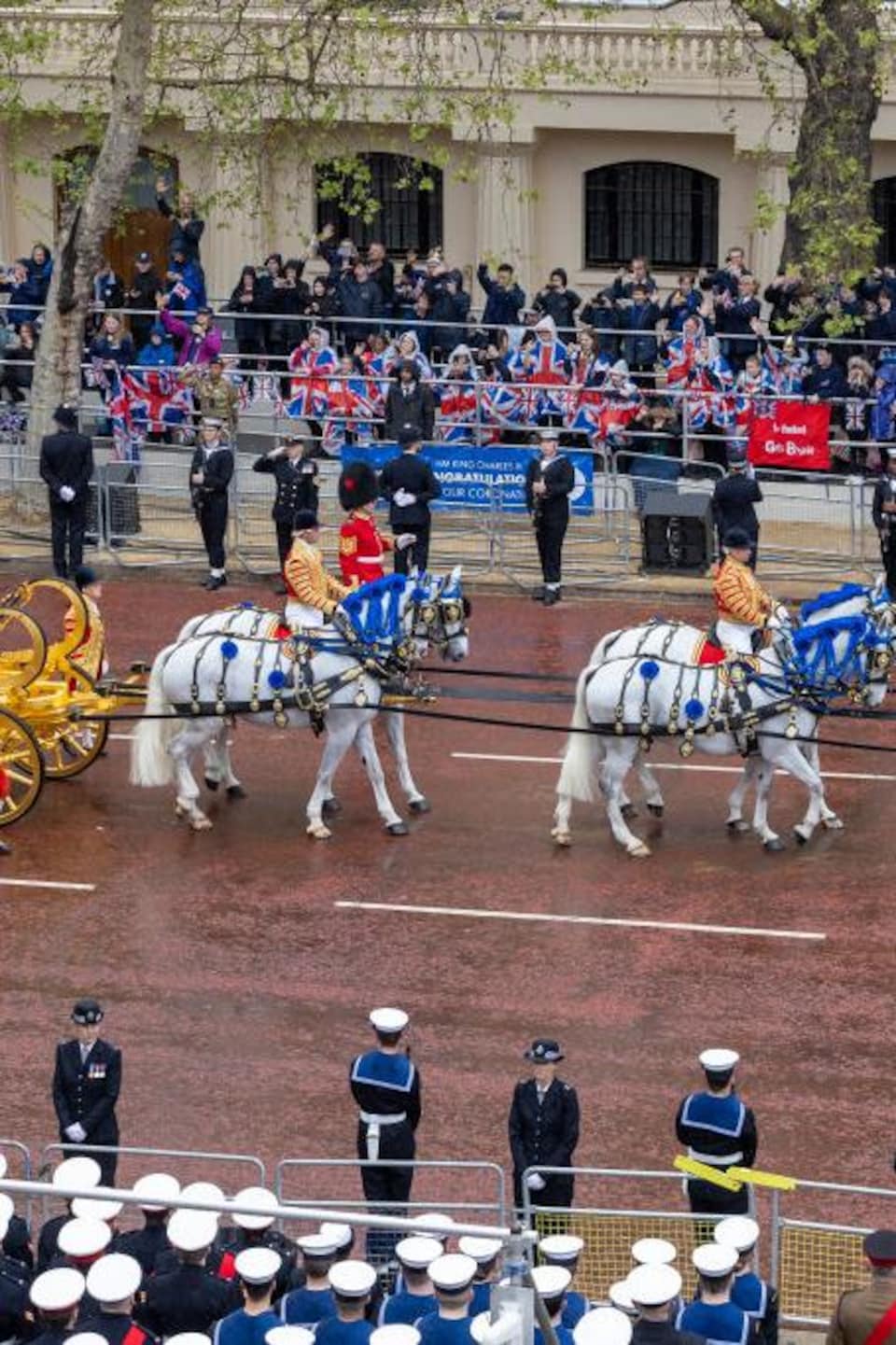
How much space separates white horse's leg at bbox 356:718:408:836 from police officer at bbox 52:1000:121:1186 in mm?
5553

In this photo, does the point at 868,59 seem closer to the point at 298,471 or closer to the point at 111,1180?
the point at 298,471

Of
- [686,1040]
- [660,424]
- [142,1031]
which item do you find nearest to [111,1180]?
[142,1031]

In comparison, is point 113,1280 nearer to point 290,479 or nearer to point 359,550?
point 359,550

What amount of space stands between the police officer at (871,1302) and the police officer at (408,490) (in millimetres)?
13952

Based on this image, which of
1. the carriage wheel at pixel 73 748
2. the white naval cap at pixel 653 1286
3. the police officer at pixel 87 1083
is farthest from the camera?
the carriage wheel at pixel 73 748

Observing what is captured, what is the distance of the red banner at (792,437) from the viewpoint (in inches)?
1069

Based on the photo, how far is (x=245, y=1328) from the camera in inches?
413

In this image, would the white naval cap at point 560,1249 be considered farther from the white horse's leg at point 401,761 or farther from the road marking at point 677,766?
the road marking at point 677,766

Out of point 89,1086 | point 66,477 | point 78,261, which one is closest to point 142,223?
point 78,261

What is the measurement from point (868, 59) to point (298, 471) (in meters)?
8.24

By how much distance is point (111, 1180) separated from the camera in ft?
45.0

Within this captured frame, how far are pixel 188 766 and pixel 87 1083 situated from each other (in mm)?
5801

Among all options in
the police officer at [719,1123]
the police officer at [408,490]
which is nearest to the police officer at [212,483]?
the police officer at [408,490]

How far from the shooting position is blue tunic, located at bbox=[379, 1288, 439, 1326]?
415 inches
